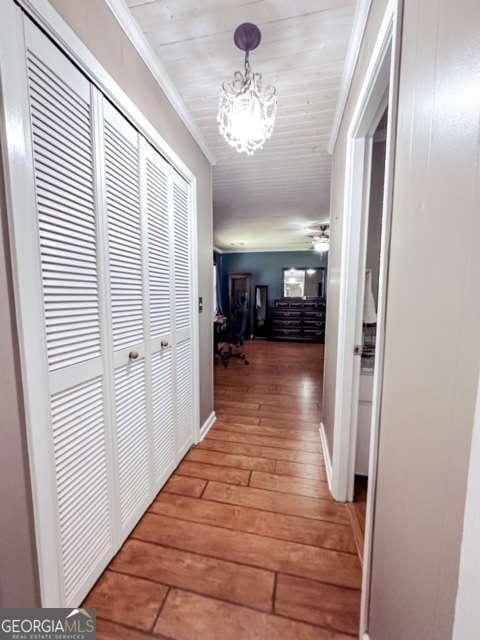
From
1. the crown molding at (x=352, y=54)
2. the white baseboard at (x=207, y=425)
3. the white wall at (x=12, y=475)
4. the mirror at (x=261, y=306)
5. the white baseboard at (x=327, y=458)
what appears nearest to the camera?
the white wall at (x=12, y=475)

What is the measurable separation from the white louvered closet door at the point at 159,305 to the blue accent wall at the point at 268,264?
18.1ft

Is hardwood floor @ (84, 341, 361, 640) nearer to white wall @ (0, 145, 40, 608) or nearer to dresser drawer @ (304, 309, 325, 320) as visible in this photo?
white wall @ (0, 145, 40, 608)

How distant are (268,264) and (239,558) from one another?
6571 mm

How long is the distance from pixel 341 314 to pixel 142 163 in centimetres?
137

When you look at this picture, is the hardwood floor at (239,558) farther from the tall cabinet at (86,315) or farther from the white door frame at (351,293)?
the white door frame at (351,293)

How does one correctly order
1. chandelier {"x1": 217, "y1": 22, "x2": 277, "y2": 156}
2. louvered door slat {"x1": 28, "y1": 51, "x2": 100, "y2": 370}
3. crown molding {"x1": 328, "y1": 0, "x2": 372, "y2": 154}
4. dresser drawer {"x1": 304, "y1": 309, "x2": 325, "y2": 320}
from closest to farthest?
louvered door slat {"x1": 28, "y1": 51, "x2": 100, "y2": 370}, crown molding {"x1": 328, "y1": 0, "x2": 372, "y2": 154}, chandelier {"x1": 217, "y1": 22, "x2": 277, "y2": 156}, dresser drawer {"x1": 304, "y1": 309, "x2": 325, "y2": 320}

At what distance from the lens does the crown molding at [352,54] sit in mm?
1092

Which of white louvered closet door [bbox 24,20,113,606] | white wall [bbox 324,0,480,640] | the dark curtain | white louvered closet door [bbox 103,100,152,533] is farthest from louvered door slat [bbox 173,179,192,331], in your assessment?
the dark curtain

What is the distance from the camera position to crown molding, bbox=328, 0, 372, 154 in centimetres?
109

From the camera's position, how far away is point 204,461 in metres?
1.93

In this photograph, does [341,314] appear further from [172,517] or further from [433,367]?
[172,517]

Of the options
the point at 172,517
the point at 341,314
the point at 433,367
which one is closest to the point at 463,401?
the point at 433,367

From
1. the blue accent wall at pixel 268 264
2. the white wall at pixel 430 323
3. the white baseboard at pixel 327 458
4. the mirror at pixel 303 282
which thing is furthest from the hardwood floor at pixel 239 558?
the blue accent wall at pixel 268 264

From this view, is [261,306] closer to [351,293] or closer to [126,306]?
[351,293]
